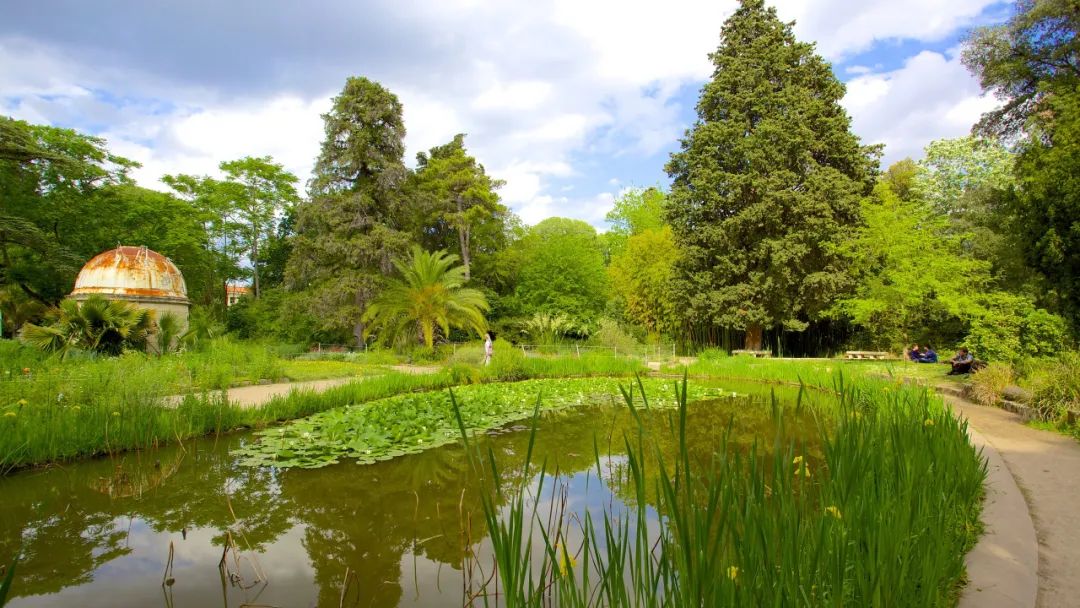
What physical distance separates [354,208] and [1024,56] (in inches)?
943

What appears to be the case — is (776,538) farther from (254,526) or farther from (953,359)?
(953,359)

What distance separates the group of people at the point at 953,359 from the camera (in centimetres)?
1112

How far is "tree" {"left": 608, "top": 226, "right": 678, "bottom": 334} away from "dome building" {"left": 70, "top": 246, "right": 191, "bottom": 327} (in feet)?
57.5

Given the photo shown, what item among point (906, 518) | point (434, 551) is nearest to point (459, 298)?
point (434, 551)

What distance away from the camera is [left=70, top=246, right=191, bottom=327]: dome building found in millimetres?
15305

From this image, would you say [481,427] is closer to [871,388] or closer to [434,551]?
[434,551]

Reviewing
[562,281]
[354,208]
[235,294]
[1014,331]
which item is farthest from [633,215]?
[235,294]

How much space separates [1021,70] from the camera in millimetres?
13812

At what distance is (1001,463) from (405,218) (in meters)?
24.8

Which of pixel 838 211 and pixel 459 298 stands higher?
pixel 838 211

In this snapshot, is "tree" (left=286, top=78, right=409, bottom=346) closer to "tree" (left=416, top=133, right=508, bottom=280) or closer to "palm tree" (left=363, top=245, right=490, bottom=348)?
"tree" (left=416, top=133, right=508, bottom=280)

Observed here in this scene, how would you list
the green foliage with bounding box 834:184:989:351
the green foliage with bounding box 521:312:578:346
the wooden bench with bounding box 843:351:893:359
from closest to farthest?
the green foliage with bounding box 834:184:989:351
the wooden bench with bounding box 843:351:893:359
the green foliage with bounding box 521:312:578:346

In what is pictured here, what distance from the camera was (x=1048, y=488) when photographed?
3.99 m

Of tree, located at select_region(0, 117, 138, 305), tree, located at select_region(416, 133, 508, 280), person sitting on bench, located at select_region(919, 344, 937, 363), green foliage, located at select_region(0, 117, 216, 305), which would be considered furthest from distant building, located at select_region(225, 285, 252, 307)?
person sitting on bench, located at select_region(919, 344, 937, 363)
